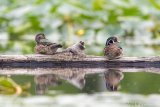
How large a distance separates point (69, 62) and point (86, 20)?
4.57 metres

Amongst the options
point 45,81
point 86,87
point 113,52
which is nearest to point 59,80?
point 45,81

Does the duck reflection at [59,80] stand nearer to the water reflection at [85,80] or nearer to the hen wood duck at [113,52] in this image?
the water reflection at [85,80]

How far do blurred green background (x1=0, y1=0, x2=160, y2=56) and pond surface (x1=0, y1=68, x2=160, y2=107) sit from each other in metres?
3.99

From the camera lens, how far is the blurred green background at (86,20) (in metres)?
11.7

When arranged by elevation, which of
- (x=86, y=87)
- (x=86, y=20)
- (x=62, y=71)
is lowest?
(x=86, y=87)

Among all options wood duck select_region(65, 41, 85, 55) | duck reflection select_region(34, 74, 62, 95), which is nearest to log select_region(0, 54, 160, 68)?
wood duck select_region(65, 41, 85, 55)

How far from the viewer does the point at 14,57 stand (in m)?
7.53

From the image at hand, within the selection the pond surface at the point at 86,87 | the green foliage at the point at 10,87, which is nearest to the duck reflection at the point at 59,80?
the pond surface at the point at 86,87

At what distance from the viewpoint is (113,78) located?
7230mm

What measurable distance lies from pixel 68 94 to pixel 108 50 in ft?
3.64

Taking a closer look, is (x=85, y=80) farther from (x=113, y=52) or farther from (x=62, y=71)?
(x=113, y=52)

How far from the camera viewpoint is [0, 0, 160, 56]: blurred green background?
11.7m

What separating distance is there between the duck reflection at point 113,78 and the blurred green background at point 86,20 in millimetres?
4046

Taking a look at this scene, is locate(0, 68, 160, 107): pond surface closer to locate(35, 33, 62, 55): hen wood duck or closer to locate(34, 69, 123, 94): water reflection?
locate(34, 69, 123, 94): water reflection
